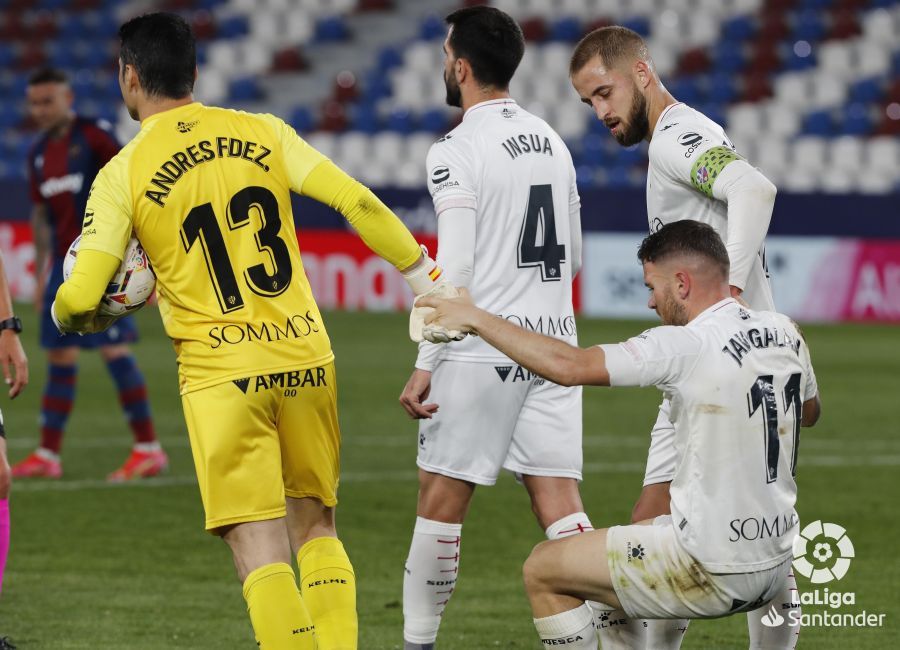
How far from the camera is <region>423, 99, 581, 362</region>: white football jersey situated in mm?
5160

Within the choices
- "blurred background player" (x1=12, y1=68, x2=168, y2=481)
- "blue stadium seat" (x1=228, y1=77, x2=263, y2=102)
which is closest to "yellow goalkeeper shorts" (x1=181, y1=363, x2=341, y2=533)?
"blurred background player" (x1=12, y1=68, x2=168, y2=481)

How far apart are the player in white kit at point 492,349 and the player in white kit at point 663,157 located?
288mm

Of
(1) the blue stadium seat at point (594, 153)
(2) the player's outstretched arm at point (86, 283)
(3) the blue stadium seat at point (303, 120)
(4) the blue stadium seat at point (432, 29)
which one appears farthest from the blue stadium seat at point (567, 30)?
(2) the player's outstretched arm at point (86, 283)

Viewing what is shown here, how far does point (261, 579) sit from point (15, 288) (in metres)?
Answer: 15.9

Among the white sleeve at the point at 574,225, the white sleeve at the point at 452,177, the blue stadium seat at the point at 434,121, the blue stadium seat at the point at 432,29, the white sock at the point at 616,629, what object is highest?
the blue stadium seat at the point at 432,29

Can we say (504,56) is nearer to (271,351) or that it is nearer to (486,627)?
(271,351)

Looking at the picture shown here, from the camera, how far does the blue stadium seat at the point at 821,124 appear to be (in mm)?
21766

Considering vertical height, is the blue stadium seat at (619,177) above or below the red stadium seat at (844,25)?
below

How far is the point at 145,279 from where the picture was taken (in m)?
4.45

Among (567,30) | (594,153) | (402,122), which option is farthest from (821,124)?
(402,122)

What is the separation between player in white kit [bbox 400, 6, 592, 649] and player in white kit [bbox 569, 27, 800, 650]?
0.29 m

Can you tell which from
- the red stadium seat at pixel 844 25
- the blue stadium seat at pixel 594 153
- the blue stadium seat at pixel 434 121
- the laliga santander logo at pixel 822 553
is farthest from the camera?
the blue stadium seat at pixel 434 121

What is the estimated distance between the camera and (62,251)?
9.06 meters

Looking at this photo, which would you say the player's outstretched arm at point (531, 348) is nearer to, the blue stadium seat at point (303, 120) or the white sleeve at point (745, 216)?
the white sleeve at point (745, 216)
